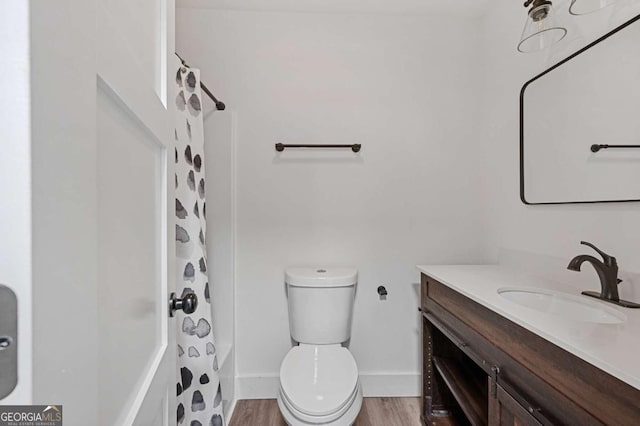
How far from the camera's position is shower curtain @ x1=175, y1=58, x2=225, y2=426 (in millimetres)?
1349

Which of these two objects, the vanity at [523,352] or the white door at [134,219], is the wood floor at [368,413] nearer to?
the vanity at [523,352]

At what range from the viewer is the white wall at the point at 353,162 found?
1937mm

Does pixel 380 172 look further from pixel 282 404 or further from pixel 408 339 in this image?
pixel 282 404

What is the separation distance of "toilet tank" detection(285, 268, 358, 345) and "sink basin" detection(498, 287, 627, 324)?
2.58ft

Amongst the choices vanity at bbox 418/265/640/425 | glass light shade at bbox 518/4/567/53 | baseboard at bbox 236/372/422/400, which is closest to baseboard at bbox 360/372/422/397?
baseboard at bbox 236/372/422/400

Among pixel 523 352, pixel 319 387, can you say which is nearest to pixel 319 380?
pixel 319 387

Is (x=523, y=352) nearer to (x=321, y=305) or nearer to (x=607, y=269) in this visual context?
(x=607, y=269)

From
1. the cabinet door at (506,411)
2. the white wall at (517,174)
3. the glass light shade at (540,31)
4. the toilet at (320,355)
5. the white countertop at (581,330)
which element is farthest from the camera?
the toilet at (320,355)

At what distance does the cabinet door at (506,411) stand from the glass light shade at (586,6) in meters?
1.32

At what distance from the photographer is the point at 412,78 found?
1970 millimetres

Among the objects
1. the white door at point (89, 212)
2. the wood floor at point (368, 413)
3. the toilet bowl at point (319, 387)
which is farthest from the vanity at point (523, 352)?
the white door at point (89, 212)

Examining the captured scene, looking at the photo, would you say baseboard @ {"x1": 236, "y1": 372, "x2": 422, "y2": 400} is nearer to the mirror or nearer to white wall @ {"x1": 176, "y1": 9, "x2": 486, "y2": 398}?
white wall @ {"x1": 176, "y1": 9, "x2": 486, "y2": 398}

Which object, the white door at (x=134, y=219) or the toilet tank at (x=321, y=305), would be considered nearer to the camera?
the white door at (x=134, y=219)

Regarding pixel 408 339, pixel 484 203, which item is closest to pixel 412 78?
pixel 484 203
